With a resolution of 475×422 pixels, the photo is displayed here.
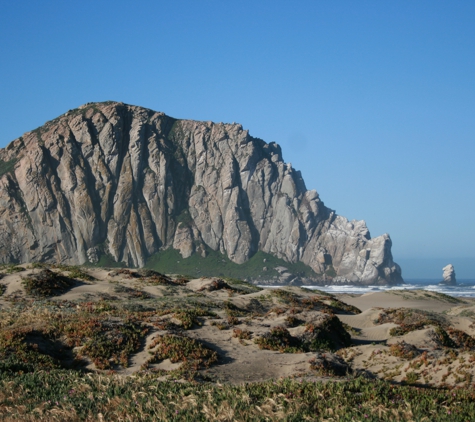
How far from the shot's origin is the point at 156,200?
593 feet

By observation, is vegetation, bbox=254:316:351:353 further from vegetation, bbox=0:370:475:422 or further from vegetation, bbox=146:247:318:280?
vegetation, bbox=146:247:318:280

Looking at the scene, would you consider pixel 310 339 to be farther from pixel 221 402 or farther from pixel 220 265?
pixel 220 265

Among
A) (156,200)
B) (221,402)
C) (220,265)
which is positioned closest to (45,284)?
(221,402)

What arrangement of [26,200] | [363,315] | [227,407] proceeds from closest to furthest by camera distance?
[227,407] < [363,315] < [26,200]

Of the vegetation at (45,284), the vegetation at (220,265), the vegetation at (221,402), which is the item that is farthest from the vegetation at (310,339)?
the vegetation at (220,265)

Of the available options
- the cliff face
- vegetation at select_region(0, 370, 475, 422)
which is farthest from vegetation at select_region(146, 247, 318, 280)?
vegetation at select_region(0, 370, 475, 422)

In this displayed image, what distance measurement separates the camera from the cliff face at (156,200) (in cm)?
16475

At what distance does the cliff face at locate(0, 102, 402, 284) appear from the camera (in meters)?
165

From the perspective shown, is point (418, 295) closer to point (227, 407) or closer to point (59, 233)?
point (227, 407)

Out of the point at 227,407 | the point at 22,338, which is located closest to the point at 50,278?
the point at 22,338

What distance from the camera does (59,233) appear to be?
540 ft

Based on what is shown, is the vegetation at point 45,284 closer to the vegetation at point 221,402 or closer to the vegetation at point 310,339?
the vegetation at point 310,339

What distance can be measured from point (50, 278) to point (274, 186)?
154869 mm

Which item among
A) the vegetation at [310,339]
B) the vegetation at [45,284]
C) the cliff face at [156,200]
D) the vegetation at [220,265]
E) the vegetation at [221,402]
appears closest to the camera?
the vegetation at [221,402]
